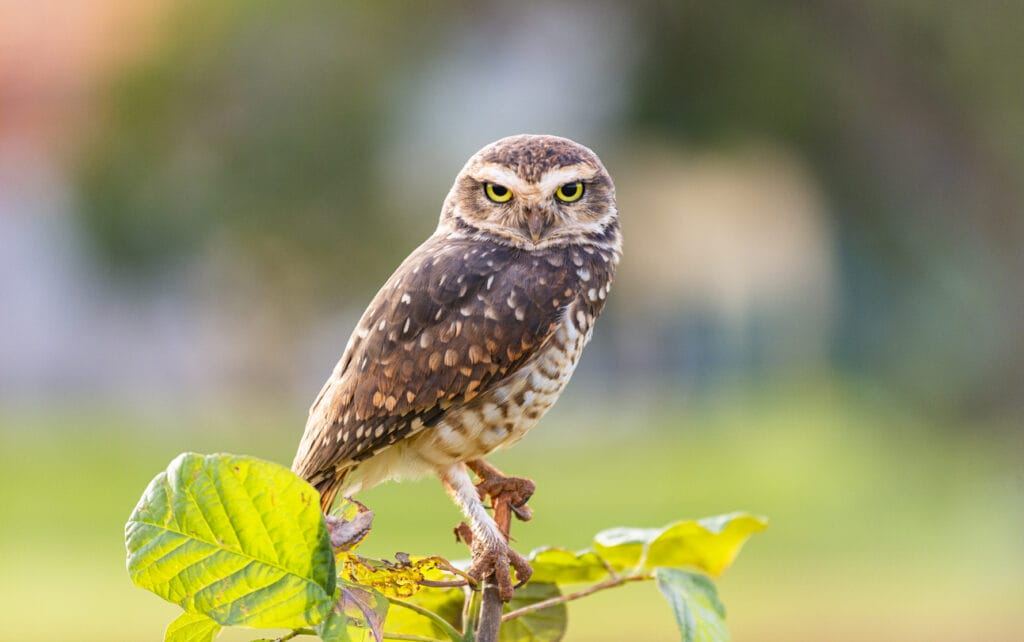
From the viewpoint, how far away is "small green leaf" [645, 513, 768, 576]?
1.19 metres

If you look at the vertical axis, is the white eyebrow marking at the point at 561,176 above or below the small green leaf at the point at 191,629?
above

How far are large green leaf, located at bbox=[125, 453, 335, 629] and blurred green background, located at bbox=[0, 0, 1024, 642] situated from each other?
8693mm

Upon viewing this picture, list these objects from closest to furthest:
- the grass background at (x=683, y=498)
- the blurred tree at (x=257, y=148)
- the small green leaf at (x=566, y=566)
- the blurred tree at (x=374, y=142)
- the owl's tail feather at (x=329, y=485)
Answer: the small green leaf at (x=566, y=566) → the owl's tail feather at (x=329, y=485) → the grass background at (x=683, y=498) → the blurred tree at (x=374, y=142) → the blurred tree at (x=257, y=148)

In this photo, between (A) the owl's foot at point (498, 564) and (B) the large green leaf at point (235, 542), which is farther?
(A) the owl's foot at point (498, 564)

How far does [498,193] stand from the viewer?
1.67m

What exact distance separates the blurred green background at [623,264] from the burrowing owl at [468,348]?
7.94 metres

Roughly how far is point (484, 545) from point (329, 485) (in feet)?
1.19

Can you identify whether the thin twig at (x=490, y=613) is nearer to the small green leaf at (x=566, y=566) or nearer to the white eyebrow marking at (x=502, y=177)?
the small green leaf at (x=566, y=566)

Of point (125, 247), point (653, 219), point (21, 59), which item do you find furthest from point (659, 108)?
point (21, 59)

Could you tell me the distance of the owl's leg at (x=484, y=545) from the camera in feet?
4.03

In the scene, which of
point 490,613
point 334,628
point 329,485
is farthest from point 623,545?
point 329,485

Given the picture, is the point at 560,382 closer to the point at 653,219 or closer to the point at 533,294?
the point at 533,294

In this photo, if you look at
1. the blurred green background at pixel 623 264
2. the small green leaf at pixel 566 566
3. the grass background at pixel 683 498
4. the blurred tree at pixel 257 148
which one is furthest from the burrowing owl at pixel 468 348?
the blurred tree at pixel 257 148

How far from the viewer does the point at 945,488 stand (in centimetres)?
982
